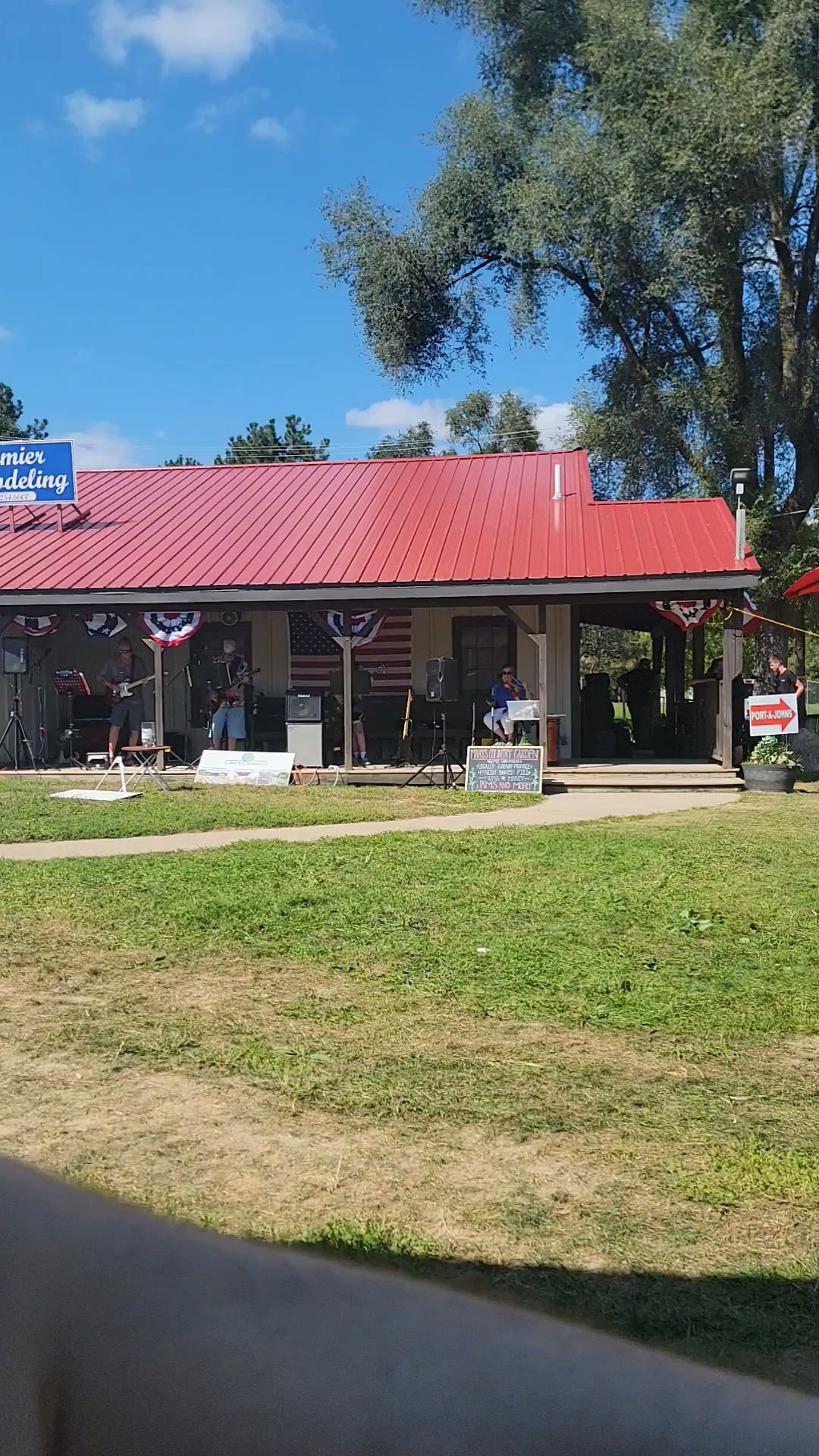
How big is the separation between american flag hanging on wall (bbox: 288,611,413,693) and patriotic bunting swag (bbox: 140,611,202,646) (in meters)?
2.29

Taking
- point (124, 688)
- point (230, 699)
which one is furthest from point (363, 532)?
point (124, 688)

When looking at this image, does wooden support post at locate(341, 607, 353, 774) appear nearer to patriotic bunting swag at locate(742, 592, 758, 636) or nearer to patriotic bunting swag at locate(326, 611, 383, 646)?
patriotic bunting swag at locate(326, 611, 383, 646)

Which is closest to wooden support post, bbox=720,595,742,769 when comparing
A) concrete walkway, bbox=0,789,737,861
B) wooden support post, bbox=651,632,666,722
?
concrete walkway, bbox=0,789,737,861

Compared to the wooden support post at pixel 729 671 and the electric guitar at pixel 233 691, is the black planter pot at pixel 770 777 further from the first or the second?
the electric guitar at pixel 233 691

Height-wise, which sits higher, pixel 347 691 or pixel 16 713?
pixel 347 691

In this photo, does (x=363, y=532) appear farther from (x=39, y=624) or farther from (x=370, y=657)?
(x=39, y=624)

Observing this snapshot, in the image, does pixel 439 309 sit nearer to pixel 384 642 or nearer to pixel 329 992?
pixel 384 642

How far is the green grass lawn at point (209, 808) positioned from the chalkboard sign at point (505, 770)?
0.66ft

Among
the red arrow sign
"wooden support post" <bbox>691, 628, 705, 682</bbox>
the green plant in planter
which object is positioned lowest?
the green plant in planter

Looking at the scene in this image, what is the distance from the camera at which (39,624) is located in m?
16.5

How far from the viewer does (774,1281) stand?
271 cm

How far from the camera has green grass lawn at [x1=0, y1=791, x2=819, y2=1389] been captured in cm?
286

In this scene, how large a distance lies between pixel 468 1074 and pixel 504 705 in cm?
1155

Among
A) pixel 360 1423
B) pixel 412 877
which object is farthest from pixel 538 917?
pixel 360 1423
